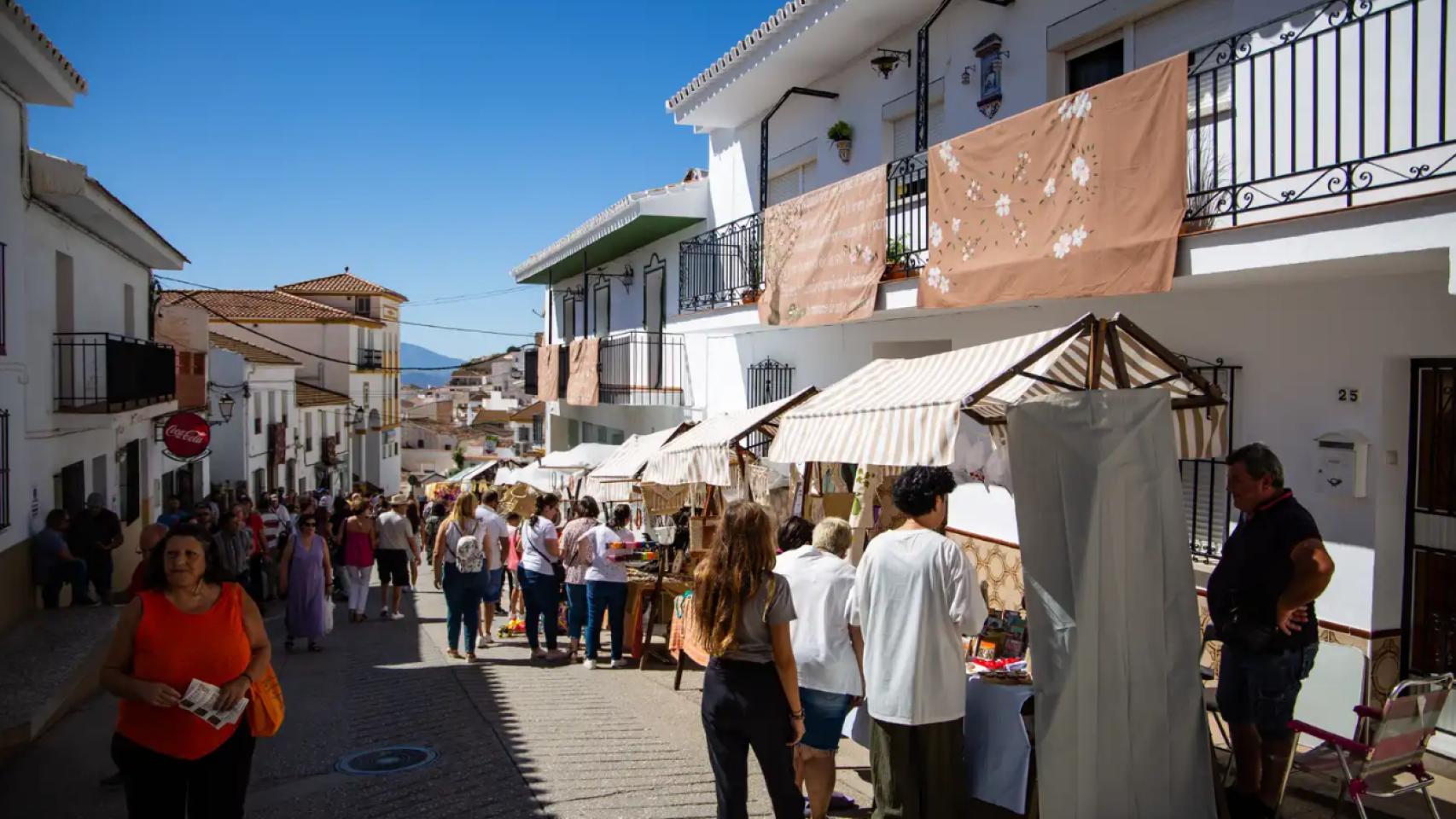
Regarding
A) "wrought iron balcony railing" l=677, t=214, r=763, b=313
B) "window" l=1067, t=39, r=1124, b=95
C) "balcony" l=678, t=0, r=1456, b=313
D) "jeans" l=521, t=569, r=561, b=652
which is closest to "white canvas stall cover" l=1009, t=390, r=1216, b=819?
"balcony" l=678, t=0, r=1456, b=313

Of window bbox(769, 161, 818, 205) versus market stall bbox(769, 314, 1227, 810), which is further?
window bbox(769, 161, 818, 205)

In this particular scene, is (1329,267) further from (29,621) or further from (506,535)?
(29,621)

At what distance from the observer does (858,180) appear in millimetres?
10664

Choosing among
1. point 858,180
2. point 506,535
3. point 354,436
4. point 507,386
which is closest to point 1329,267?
point 858,180

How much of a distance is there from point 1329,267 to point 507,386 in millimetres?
87140

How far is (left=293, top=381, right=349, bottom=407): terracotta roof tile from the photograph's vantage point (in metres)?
39.0

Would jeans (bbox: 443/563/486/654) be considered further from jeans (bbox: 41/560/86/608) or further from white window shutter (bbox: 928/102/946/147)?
white window shutter (bbox: 928/102/946/147)

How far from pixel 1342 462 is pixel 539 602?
706 centimetres

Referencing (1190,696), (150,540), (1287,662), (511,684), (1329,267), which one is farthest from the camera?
(511,684)

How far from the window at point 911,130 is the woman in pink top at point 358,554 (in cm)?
793

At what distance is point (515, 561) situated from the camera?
498 inches

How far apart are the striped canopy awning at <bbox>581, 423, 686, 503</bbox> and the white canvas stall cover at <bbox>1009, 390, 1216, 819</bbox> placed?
7.12m

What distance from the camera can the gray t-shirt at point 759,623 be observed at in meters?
4.41

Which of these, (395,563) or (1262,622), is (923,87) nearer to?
(1262,622)
